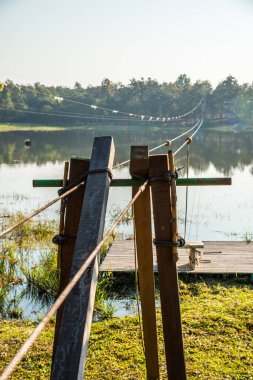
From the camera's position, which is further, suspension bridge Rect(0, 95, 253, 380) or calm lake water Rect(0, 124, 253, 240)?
calm lake water Rect(0, 124, 253, 240)

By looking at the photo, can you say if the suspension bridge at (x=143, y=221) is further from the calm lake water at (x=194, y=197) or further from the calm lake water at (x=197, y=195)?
the calm lake water at (x=197, y=195)

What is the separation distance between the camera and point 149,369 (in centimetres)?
384

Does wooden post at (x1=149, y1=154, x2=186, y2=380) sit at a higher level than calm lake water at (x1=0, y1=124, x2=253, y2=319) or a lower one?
higher

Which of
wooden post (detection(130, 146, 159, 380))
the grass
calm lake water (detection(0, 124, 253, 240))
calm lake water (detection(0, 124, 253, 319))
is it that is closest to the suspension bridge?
wooden post (detection(130, 146, 159, 380))

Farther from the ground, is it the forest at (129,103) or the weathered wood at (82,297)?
the forest at (129,103)

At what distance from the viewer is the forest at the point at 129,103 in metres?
79.0

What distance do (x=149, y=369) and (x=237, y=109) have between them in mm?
90160

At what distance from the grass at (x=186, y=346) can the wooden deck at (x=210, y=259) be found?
6.25ft

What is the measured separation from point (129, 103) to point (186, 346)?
281 ft

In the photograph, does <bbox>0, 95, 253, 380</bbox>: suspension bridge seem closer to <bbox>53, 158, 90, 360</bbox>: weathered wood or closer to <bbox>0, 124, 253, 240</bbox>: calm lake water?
<bbox>53, 158, 90, 360</bbox>: weathered wood

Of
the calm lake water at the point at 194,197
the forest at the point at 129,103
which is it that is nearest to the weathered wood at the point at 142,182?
the calm lake water at the point at 194,197

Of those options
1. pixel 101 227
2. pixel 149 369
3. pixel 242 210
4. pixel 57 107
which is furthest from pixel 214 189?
pixel 57 107

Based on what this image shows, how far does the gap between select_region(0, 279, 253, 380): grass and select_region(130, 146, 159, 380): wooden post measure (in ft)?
2.32

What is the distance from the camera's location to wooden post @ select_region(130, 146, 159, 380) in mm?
3143
